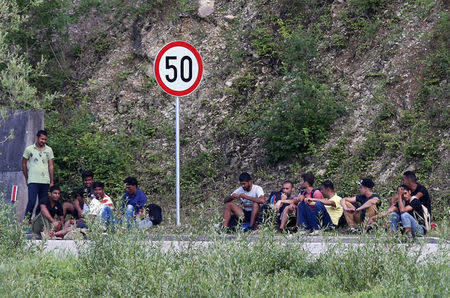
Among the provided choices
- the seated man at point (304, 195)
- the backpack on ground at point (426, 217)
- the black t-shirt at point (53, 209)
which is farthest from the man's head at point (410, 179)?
the black t-shirt at point (53, 209)

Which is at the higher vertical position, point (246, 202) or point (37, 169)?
point (37, 169)

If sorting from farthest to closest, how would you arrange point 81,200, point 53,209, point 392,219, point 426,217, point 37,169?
point 37,169
point 81,200
point 53,209
point 426,217
point 392,219

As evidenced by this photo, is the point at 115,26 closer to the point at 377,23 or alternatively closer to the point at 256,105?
the point at 256,105

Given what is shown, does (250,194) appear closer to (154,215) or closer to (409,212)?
(154,215)

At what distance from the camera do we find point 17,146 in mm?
16391

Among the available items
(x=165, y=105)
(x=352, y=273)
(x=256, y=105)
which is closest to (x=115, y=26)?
(x=165, y=105)

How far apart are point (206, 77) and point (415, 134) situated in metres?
6.65

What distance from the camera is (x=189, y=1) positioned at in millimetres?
22109

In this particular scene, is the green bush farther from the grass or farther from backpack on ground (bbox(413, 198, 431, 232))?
the grass

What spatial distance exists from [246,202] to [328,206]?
1.69 meters

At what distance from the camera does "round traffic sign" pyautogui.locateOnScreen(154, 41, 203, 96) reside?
13.9 metres

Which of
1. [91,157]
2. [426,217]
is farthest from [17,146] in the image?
[426,217]

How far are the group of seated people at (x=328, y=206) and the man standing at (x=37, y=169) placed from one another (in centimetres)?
401

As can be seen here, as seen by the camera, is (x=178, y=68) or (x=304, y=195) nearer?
(x=304, y=195)
